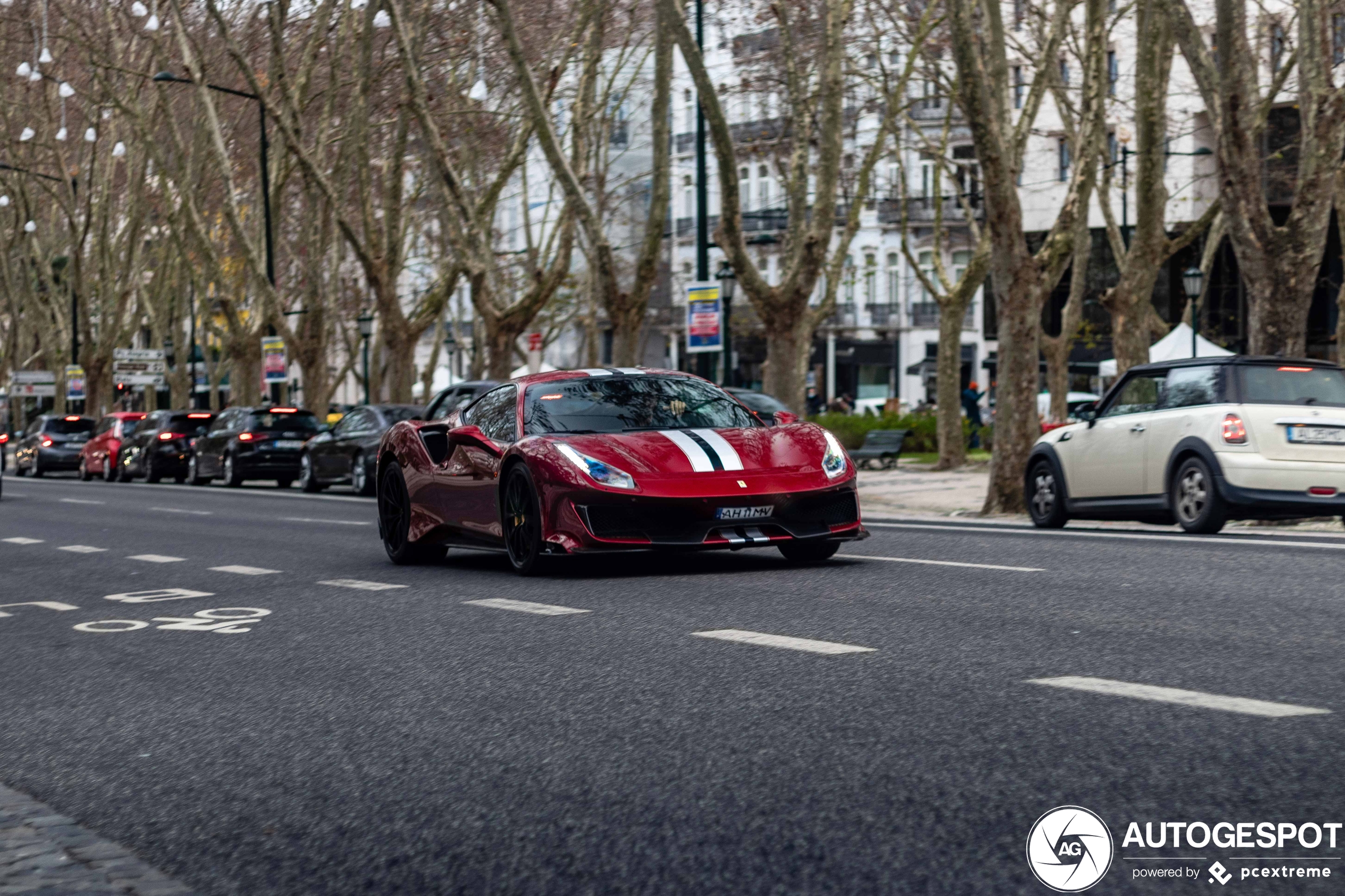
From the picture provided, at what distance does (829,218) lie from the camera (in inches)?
1105

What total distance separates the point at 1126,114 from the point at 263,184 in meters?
26.0

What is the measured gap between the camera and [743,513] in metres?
11.6

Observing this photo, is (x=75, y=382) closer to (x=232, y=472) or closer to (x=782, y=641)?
(x=232, y=472)

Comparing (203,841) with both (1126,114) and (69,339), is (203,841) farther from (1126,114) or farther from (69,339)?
(69,339)

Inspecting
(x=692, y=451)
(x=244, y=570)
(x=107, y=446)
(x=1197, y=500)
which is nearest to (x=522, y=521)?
(x=692, y=451)

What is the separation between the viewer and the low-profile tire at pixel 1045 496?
17.6 m

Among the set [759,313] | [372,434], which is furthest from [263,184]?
[759,313]

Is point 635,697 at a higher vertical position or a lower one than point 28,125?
lower

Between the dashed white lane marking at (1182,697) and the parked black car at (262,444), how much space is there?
3017 centimetres

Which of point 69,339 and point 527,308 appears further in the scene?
point 69,339

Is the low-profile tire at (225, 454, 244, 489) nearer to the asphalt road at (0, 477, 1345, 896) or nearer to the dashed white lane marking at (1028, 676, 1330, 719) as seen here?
the asphalt road at (0, 477, 1345, 896)

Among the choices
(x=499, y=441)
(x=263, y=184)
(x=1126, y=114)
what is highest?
(x=1126, y=114)

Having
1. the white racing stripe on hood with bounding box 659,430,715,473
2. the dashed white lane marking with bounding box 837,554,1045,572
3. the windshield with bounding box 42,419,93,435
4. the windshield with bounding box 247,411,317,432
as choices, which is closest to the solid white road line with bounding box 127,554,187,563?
the white racing stripe on hood with bounding box 659,430,715,473

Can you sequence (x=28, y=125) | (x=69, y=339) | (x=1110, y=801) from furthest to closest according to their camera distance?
1. (x=69, y=339)
2. (x=28, y=125)
3. (x=1110, y=801)
